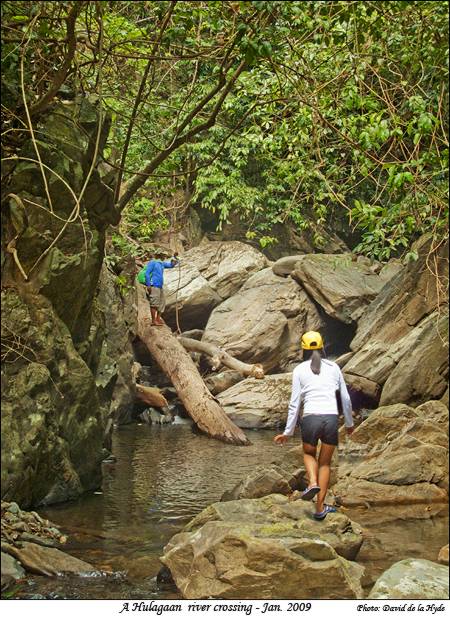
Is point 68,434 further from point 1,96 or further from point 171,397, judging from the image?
point 171,397

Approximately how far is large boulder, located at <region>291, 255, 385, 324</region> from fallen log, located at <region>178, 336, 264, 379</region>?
2.46 m

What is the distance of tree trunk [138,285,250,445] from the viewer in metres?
12.4

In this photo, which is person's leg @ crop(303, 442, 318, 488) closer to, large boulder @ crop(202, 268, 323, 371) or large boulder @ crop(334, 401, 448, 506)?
large boulder @ crop(334, 401, 448, 506)

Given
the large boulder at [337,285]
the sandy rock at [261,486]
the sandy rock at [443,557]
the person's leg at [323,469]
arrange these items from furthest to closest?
the large boulder at [337,285], the sandy rock at [261,486], the person's leg at [323,469], the sandy rock at [443,557]

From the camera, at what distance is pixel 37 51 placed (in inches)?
275

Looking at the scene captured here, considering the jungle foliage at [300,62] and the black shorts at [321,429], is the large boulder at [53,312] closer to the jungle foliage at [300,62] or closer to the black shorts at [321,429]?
the jungle foliage at [300,62]

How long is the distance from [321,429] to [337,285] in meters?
11.3

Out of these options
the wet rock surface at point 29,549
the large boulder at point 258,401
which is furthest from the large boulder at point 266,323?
the wet rock surface at point 29,549

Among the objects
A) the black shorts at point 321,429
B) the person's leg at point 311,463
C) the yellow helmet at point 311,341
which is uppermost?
the yellow helmet at point 311,341

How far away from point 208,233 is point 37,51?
1468 cm

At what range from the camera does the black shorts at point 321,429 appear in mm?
6008

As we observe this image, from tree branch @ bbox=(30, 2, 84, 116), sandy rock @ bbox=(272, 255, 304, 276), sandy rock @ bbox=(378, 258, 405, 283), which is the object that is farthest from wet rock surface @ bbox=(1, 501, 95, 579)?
sandy rock @ bbox=(378, 258, 405, 283)

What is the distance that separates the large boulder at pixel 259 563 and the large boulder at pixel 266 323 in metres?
10.6

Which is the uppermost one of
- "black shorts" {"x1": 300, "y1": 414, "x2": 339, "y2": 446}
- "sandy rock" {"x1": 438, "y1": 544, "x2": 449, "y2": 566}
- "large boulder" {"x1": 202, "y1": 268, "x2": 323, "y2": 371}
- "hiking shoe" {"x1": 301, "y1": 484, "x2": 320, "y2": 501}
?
"large boulder" {"x1": 202, "y1": 268, "x2": 323, "y2": 371}
